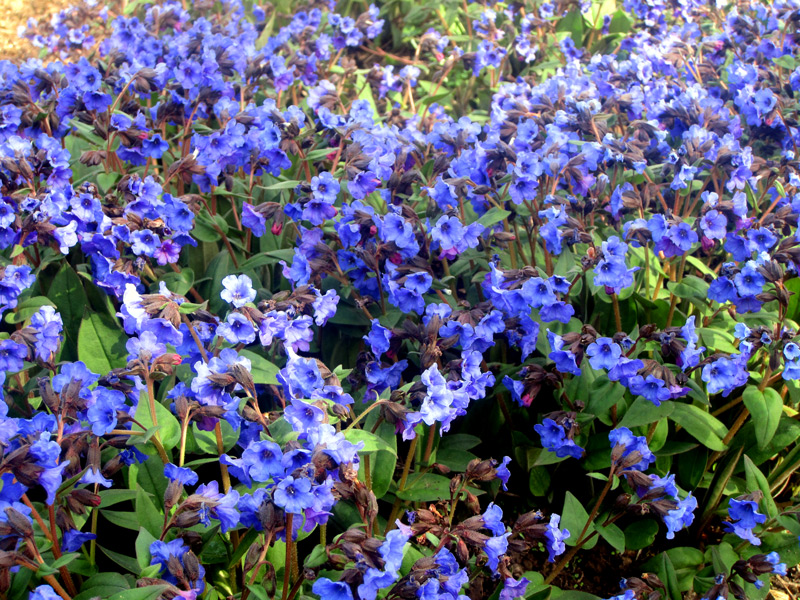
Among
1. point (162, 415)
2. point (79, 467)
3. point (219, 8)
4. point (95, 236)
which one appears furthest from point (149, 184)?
point (219, 8)

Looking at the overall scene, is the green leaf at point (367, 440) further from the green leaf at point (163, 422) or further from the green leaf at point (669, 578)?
the green leaf at point (669, 578)

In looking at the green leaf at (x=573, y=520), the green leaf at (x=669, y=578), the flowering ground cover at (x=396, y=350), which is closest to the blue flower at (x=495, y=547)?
the flowering ground cover at (x=396, y=350)

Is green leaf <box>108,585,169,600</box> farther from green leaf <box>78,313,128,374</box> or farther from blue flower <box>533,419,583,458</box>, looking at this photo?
blue flower <box>533,419,583,458</box>

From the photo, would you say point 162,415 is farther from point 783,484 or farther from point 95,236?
point 783,484

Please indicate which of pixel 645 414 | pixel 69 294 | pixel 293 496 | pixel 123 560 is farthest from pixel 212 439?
pixel 645 414

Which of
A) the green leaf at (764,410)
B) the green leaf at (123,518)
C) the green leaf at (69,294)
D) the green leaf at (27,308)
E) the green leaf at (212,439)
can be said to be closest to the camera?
the green leaf at (123,518)

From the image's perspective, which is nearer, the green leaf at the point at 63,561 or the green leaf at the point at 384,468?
the green leaf at the point at 63,561
